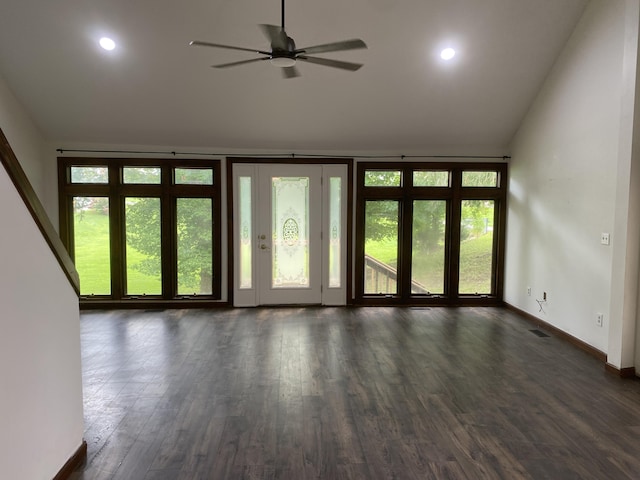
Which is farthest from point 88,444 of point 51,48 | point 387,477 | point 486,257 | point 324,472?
point 486,257

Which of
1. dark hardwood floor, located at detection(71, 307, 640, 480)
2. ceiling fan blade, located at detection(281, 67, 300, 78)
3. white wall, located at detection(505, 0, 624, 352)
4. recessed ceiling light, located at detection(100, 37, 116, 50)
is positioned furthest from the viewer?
recessed ceiling light, located at detection(100, 37, 116, 50)

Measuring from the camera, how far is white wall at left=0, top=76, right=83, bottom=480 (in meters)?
1.74

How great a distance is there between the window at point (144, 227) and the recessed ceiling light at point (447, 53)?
343 cm

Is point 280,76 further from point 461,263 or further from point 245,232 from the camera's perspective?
point 461,263

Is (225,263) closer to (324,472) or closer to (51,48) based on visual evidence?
(51,48)

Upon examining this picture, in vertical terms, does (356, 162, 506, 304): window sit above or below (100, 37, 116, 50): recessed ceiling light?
below

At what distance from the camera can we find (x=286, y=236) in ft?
20.7

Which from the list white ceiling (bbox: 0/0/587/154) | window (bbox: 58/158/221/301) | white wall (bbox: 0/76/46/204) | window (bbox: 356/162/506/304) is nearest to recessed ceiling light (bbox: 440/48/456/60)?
white ceiling (bbox: 0/0/587/154)

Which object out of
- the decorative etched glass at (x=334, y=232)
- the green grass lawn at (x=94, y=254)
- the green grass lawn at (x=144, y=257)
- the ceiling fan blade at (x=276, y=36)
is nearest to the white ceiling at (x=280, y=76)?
the decorative etched glass at (x=334, y=232)

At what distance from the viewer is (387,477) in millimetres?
2270

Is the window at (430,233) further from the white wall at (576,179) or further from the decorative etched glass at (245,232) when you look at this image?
the decorative etched glass at (245,232)

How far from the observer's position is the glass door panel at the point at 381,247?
6426 millimetres

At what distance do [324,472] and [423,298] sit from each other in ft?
14.7

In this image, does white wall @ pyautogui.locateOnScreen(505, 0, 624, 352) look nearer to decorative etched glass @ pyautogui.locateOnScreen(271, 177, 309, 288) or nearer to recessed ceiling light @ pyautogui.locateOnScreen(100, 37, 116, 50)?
decorative etched glass @ pyautogui.locateOnScreen(271, 177, 309, 288)
